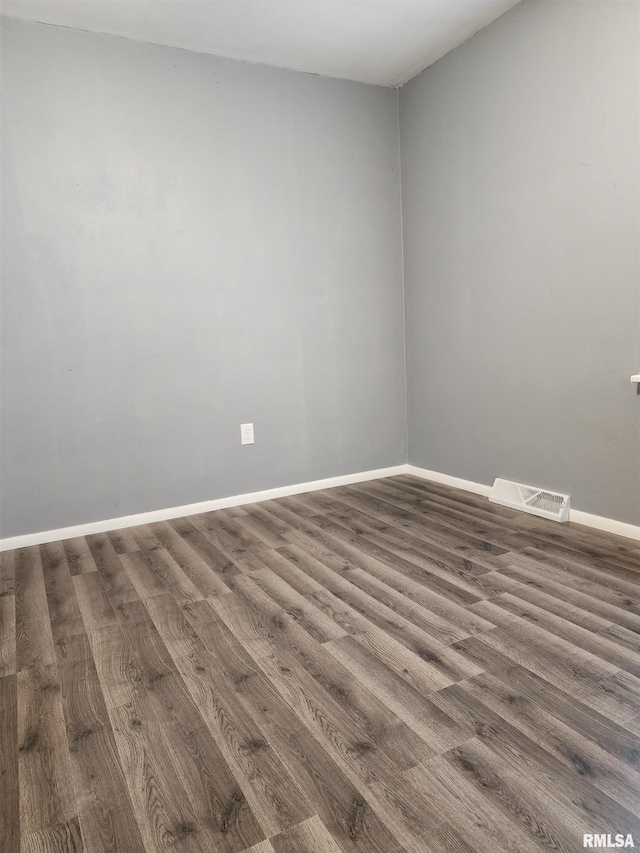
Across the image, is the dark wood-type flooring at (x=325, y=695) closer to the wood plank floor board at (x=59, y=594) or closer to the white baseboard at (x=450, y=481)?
the wood plank floor board at (x=59, y=594)

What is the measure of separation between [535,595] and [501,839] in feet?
3.36

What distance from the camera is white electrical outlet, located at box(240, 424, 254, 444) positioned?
124 inches

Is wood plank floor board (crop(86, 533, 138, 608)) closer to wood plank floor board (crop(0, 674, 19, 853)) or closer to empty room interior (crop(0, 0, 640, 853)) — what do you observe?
empty room interior (crop(0, 0, 640, 853))

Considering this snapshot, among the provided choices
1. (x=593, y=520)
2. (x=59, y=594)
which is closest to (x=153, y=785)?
(x=59, y=594)

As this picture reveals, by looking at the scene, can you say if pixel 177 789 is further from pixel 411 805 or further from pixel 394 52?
pixel 394 52

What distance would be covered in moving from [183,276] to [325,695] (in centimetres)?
214

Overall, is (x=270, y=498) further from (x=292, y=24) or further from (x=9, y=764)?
(x=292, y=24)

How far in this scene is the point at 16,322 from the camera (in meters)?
2.60

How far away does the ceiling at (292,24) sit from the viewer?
8.14 ft

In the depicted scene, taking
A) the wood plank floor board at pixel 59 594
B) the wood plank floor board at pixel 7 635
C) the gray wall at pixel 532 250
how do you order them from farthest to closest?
the gray wall at pixel 532 250 < the wood plank floor board at pixel 59 594 < the wood plank floor board at pixel 7 635

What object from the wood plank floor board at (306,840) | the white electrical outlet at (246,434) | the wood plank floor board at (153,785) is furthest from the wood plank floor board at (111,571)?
the wood plank floor board at (306,840)

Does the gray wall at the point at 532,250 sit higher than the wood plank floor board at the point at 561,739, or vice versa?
the gray wall at the point at 532,250

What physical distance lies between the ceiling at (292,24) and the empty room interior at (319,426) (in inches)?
0.9

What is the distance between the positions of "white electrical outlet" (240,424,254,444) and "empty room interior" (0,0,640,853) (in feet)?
0.04
